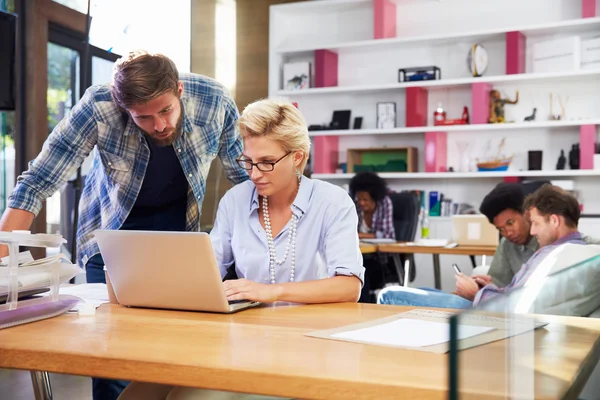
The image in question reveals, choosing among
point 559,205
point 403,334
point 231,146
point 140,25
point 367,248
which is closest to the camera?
point 403,334

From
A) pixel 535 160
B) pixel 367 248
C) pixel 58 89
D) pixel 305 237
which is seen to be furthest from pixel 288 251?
pixel 535 160

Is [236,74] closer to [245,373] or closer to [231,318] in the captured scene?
[231,318]

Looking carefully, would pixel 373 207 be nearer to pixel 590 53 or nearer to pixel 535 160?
pixel 535 160

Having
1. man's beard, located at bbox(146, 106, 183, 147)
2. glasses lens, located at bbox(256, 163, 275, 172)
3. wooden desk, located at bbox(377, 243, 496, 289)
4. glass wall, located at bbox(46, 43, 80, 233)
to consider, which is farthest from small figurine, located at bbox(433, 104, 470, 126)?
glasses lens, located at bbox(256, 163, 275, 172)

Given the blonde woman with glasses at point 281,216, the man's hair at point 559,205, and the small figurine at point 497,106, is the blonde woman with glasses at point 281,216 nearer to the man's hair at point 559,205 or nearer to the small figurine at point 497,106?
the man's hair at point 559,205

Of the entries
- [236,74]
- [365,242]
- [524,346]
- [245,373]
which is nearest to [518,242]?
[365,242]

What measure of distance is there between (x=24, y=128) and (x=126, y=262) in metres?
3.30

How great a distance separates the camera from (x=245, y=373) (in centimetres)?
99

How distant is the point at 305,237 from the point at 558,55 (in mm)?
4628

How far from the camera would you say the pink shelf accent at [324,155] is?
22.0ft

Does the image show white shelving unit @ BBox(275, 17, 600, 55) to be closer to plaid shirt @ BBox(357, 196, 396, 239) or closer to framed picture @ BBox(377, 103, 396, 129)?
framed picture @ BBox(377, 103, 396, 129)

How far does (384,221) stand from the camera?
510cm

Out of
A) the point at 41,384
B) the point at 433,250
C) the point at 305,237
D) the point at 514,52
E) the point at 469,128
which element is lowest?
the point at 41,384

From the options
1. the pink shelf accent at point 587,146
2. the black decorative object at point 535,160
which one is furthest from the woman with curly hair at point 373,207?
the pink shelf accent at point 587,146
